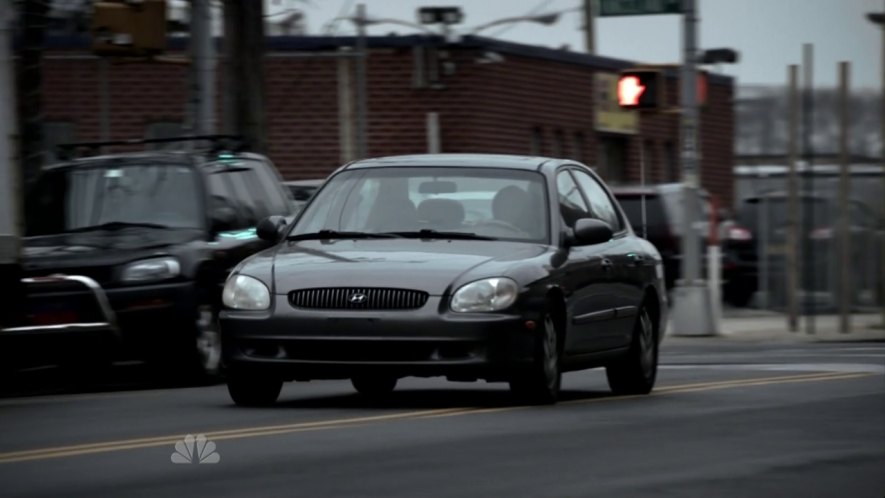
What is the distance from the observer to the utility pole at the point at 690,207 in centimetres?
2512

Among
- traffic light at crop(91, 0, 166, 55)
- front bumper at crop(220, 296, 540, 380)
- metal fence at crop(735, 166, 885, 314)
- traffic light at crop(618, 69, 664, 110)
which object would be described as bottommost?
metal fence at crop(735, 166, 885, 314)

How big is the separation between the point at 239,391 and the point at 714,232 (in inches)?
641

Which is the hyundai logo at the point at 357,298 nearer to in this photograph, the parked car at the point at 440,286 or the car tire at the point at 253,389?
the parked car at the point at 440,286

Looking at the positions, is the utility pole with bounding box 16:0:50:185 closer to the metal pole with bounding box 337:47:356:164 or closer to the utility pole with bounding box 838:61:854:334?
the utility pole with bounding box 838:61:854:334

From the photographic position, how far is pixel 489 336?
39.1 feet

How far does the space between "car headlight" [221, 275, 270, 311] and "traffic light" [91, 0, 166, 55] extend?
Result: 7822 millimetres

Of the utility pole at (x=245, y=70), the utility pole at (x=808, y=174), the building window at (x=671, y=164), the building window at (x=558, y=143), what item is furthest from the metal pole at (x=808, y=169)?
the building window at (x=671, y=164)

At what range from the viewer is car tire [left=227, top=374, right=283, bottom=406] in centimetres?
1236

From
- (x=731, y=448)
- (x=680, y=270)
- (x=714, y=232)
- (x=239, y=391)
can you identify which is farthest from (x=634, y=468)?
(x=680, y=270)

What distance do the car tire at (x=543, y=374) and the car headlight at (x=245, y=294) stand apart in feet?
4.68

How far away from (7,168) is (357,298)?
2.37 m

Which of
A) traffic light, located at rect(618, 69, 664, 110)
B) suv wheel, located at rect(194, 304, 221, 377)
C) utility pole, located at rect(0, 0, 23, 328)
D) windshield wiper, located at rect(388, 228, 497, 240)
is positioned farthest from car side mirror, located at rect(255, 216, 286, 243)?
traffic light, located at rect(618, 69, 664, 110)

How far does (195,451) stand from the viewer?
959 cm

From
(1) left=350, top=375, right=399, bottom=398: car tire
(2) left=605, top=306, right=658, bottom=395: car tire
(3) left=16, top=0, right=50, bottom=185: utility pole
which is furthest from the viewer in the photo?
(3) left=16, top=0, right=50, bottom=185: utility pole
